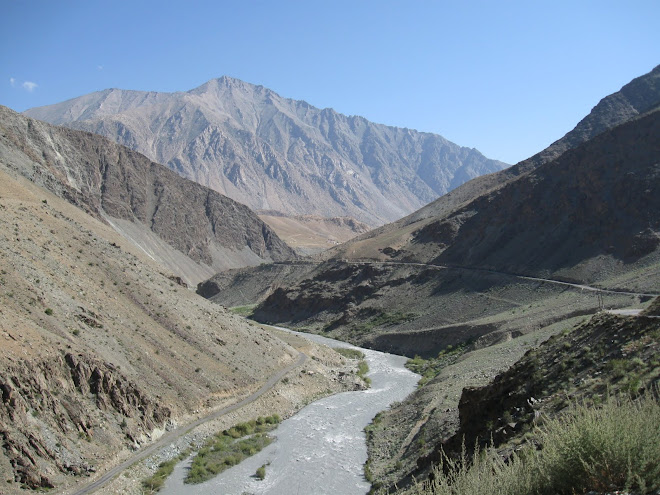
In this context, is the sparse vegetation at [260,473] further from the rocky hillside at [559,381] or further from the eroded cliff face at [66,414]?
the rocky hillside at [559,381]

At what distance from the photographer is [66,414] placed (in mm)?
25359

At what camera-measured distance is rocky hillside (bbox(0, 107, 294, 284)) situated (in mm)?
108500

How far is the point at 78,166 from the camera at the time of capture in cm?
11875

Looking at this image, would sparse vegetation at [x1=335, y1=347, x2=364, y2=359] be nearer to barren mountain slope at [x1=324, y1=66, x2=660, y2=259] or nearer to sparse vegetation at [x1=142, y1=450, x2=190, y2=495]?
sparse vegetation at [x1=142, y1=450, x2=190, y2=495]

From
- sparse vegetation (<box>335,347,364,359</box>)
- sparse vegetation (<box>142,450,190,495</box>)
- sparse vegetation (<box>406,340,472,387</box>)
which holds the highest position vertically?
sparse vegetation (<box>142,450,190,495</box>)

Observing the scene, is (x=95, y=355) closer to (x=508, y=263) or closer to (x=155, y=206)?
(x=508, y=263)

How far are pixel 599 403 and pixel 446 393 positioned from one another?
22.6 meters

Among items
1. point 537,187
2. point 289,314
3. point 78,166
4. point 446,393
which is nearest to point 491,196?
point 537,187

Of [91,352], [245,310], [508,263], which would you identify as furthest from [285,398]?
[245,310]

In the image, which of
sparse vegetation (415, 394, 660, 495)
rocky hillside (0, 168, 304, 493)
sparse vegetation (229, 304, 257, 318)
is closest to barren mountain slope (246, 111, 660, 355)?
sparse vegetation (229, 304, 257, 318)

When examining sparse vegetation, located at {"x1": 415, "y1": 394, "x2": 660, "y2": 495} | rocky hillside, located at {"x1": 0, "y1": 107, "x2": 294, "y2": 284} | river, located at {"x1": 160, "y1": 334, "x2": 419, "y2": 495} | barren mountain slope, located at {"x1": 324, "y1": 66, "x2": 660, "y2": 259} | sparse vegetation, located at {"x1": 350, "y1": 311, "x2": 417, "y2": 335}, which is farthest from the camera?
rocky hillside, located at {"x1": 0, "y1": 107, "x2": 294, "y2": 284}

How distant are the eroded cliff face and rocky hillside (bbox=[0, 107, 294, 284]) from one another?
233ft

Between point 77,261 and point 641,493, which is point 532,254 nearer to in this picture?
point 77,261

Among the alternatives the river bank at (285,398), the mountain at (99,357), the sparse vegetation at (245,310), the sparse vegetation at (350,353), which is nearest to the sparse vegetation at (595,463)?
the mountain at (99,357)
